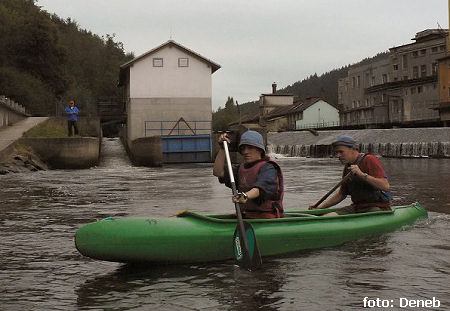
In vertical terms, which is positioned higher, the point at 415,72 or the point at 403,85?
the point at 415,72

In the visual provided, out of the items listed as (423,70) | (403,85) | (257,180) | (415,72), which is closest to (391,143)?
(403,85)

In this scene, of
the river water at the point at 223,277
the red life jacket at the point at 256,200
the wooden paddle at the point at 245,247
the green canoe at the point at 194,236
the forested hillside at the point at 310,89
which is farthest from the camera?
the forested hillside at the point at 310,89

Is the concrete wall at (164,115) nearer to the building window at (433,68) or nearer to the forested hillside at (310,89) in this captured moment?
the building window at (433,68)

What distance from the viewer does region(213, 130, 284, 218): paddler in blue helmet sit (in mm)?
6965

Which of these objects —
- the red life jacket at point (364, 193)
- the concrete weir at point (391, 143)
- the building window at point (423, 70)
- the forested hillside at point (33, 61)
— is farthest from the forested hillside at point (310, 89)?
the red life jacket at point (364, 193)

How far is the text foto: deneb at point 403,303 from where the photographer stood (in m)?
5.39

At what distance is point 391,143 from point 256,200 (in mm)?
34646

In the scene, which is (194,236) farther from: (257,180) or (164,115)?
(164,115)

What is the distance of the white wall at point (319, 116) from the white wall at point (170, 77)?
43321 millimetres

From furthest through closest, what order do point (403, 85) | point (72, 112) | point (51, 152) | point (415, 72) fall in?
point (415, 72) → point (403, 85) → point (72, 112) → point (51, 152)

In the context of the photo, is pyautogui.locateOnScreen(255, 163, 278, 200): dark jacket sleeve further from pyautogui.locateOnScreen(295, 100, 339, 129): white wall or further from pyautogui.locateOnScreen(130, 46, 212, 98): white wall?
pyautogui.locateOnScreen(295, 100, 339, 129): white wall

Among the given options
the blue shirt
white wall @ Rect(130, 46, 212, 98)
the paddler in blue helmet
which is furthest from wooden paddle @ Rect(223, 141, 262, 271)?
white wall @ Rect(130, 46, 212, 98)

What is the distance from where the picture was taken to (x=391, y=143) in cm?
3994

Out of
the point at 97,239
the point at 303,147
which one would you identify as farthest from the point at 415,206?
the point at 303,147
